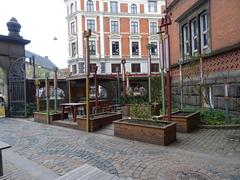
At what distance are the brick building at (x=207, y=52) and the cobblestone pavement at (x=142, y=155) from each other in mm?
2581

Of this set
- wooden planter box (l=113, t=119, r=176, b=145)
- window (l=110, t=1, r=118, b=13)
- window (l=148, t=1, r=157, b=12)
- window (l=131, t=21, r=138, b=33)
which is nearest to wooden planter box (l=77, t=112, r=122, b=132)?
wooden planter box (l=113, t=119, r=176, b=145)

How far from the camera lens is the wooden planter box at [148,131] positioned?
609cm

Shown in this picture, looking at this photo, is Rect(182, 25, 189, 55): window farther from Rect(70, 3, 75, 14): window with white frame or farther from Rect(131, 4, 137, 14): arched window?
Rect(70, 3, 75, 14): window with white frame

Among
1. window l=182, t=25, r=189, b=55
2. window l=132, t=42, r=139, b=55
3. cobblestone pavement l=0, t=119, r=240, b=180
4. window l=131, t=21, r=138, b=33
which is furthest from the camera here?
window l=131, t=21, r=138, b=33

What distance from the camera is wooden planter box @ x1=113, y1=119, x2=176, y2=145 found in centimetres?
609

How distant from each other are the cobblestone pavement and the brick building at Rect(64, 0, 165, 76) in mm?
31304

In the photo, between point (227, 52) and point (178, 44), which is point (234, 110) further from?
point (178, 44)

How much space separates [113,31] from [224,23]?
1305 inches

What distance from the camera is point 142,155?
207 inches

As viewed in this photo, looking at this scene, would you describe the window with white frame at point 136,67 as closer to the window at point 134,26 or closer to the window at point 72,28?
the window at point 134,26

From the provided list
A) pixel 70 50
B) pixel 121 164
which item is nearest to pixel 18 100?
pixel 121 164

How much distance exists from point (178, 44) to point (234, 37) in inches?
211

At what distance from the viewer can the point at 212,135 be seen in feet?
22.6

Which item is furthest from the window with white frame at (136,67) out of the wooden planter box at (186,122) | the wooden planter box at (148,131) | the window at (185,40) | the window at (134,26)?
the wooden planter box at (148,131)
